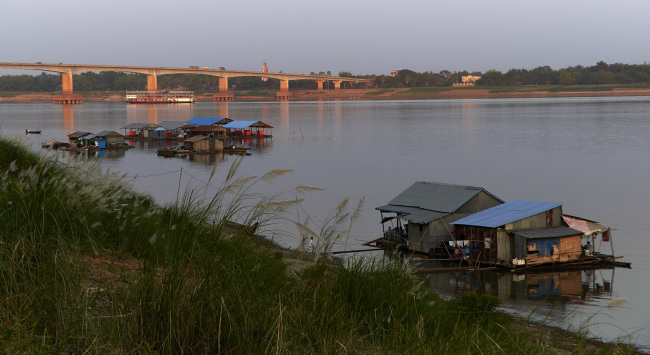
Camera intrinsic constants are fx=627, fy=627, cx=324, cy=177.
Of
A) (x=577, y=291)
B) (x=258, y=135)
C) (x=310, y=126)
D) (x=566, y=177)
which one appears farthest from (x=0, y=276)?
(x=310, y=126)

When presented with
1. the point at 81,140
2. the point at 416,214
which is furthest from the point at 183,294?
the point at 81,140

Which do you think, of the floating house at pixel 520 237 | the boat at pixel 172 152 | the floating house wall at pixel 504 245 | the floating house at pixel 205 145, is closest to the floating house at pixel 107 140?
the boat at pixel 172 152

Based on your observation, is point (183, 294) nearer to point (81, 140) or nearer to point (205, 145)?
point (205, 145)

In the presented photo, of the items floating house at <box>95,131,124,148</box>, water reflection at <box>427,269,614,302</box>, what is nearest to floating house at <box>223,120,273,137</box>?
floating house at <box>95,131,124,148</box>

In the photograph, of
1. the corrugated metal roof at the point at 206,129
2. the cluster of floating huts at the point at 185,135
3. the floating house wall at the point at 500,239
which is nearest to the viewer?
the floating house wall at the point at 500,239

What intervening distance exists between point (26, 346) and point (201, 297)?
1.24 m

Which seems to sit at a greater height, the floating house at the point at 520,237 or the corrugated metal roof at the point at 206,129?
the corrugated metal roof at the point at 206,129

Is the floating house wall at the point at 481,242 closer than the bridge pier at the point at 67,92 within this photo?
Yes

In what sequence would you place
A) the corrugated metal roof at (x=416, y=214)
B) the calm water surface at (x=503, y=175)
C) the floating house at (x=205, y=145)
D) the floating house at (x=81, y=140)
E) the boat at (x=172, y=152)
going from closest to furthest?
the calm water surface at (x=503, y=175) → the corrugated metal roof at (x=416, y=214) → the boat at (x=172, y=152) → the floating house at (x=205, y=145) → the floating house at (x=81, y=140)

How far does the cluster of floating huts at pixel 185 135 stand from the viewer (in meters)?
65.3

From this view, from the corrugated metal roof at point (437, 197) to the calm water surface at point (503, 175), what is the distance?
228 centimetres

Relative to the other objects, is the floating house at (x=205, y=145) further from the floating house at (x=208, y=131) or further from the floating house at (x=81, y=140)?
the floating house at (x=81, y=140)

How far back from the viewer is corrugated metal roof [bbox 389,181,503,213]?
24812mm

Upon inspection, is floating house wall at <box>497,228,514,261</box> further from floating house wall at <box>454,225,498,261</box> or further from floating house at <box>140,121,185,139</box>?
floating house at <box>140,121,185,139</box>
